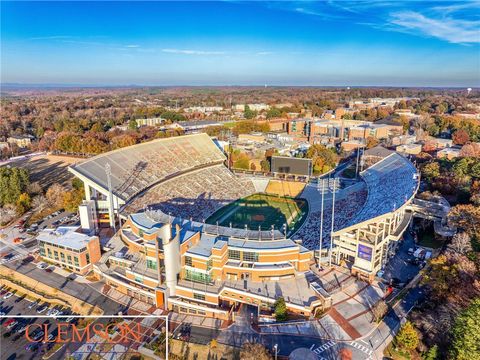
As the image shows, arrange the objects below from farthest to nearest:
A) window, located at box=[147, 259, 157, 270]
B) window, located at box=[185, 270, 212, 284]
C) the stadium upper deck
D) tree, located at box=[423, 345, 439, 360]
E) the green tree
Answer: the green tree < the stadium upper deck < window, located at box=[147, 259, 157, 270] < window, located at box=[185, 270, 212, 284] < tree, located at box=[423, 345, 439, 360]

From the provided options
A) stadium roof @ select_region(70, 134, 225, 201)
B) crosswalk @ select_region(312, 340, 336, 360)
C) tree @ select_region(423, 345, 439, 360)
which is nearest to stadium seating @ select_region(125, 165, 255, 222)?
stadium roof @ select_region(70, 134, 225, 201)

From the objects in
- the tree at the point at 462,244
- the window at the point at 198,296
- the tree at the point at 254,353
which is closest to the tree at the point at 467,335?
the tree at the point at 462,244

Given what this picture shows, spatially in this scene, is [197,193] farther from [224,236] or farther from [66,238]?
[224,236]

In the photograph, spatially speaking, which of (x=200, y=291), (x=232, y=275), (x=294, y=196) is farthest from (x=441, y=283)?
(x=294, y=196)

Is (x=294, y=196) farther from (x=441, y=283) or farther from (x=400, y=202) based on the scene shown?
(x=441, y=283)

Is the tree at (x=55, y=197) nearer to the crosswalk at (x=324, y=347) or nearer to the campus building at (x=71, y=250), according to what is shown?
the campus building at (x=71, y=250)

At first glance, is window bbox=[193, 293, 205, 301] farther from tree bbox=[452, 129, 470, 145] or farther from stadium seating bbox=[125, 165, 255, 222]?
tree bbox=[452, 129, 470, 145]
